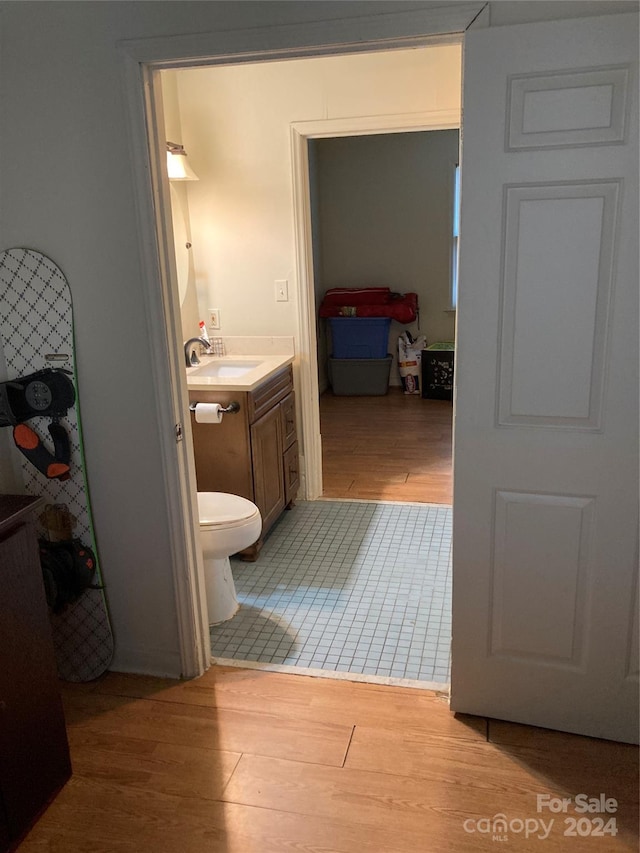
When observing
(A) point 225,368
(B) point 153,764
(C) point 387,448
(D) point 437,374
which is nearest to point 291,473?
(A) point 225,368

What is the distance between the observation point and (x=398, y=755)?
1.94m

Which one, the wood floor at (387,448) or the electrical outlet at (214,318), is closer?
the electrical outlet at (214,318)

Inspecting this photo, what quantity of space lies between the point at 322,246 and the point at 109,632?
16.4 ft

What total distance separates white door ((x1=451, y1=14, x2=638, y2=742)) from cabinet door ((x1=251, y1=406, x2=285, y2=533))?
1.37 meters

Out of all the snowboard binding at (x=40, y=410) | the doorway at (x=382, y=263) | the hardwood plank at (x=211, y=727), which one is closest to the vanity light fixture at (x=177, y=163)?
the snowboard binding at (x=40, y=410)

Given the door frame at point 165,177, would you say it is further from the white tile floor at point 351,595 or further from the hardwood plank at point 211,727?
the white tile floor at point 351,595

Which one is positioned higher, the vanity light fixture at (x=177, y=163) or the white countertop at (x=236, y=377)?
the vanity light fixture at (x=177, y=163)

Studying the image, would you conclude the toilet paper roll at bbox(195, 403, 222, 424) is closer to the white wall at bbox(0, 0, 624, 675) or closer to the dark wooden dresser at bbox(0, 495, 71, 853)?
the white wall at bbox(0, 0, 624, 675)

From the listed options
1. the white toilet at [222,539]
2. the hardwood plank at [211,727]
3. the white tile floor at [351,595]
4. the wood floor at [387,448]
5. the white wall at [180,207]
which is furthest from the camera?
the wood floor at [387,448]

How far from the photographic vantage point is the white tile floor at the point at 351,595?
242 centimetres

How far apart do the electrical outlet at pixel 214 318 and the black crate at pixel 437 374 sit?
2.90 m

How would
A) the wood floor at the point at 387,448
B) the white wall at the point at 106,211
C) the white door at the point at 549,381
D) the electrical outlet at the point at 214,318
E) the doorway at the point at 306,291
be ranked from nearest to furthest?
the white door at the point at 549,381
the white wall at the point at 106,211
the doorway at the point at 306,291
the electrical outlet at the point at 214,318
the wood floor at the point at 387,448

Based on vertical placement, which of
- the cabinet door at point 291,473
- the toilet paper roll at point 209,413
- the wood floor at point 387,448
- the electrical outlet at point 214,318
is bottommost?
the wood floor at point 387,448

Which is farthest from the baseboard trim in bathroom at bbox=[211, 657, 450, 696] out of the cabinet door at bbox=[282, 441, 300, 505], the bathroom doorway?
the cabinet door at bbox=[282, 441, 300, 505]
